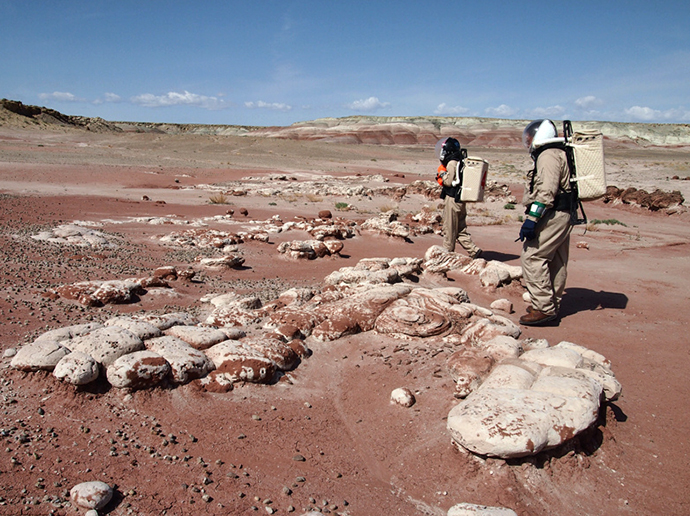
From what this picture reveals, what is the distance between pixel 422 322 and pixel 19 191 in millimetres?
15429

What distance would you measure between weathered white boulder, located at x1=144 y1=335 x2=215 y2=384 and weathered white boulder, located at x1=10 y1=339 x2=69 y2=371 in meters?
0.66

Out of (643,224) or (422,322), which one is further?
(643,224)

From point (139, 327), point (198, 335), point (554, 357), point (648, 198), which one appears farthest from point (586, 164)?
point (648, 198)

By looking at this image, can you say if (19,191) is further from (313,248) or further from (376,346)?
(376,346)

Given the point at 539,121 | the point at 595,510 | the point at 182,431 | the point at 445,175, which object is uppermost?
the point at 539,121

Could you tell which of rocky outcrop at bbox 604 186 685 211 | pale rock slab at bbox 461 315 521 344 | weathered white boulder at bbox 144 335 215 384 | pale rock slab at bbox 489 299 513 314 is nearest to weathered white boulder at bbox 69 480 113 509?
weathered white boulder at bbox 144 335 215 384

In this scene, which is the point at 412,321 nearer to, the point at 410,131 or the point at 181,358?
the point at 181,358

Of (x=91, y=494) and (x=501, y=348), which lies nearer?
(x=91, y=494)

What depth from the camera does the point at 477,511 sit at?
2.58 m

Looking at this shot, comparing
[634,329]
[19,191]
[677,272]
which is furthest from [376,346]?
[19,191]

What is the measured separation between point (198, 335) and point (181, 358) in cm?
49

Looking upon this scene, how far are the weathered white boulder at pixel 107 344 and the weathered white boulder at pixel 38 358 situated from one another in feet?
0.39

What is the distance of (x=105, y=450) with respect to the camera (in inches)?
117

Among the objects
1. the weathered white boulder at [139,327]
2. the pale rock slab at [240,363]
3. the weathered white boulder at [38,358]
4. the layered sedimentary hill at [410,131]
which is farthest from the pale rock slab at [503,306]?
the layered sedimentary hill at [410,131]
